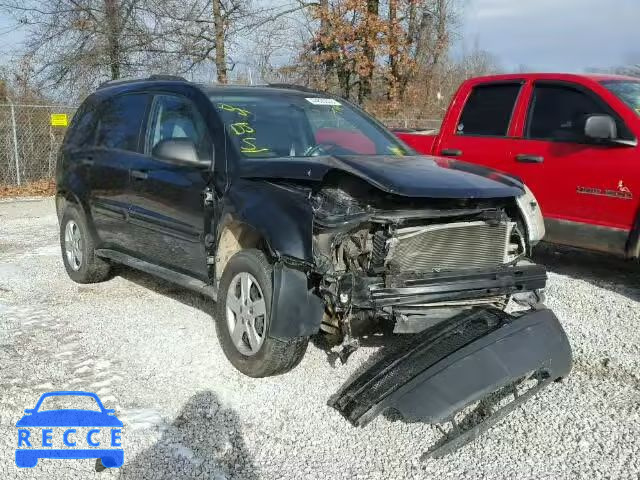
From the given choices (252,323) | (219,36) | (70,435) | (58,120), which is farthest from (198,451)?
(219,36)

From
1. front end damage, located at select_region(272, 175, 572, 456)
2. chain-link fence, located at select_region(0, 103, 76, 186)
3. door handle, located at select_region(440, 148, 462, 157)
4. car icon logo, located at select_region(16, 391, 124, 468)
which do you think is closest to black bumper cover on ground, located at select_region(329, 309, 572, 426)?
front end damage, located at select_region(272, 175, 572, 456)

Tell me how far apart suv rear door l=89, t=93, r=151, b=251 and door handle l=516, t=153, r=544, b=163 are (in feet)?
11.4

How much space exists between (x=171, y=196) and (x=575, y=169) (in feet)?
A: 11.8

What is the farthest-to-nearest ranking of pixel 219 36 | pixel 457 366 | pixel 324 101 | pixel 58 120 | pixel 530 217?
pixel 219 36 → pixel 58 120 → pixel 324 101 → pixel 530 217 → pixel 457 366

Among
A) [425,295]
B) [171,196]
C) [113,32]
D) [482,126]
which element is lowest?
[425,295]

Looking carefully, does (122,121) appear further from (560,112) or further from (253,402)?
(560,112)

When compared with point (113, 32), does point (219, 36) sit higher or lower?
lower

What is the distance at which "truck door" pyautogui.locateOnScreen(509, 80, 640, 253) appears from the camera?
5684 mm

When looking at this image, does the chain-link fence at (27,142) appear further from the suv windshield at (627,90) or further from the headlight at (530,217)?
the headlight at (530,217)

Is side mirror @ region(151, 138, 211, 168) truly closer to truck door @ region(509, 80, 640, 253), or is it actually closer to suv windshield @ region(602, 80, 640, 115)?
truck door @ region(509, 80, 640, 253)

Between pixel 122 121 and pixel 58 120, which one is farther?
pixel 58 120

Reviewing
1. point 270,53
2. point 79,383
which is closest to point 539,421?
point 79,383

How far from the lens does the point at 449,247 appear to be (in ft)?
12.3

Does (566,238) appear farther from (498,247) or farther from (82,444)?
(82,444)
